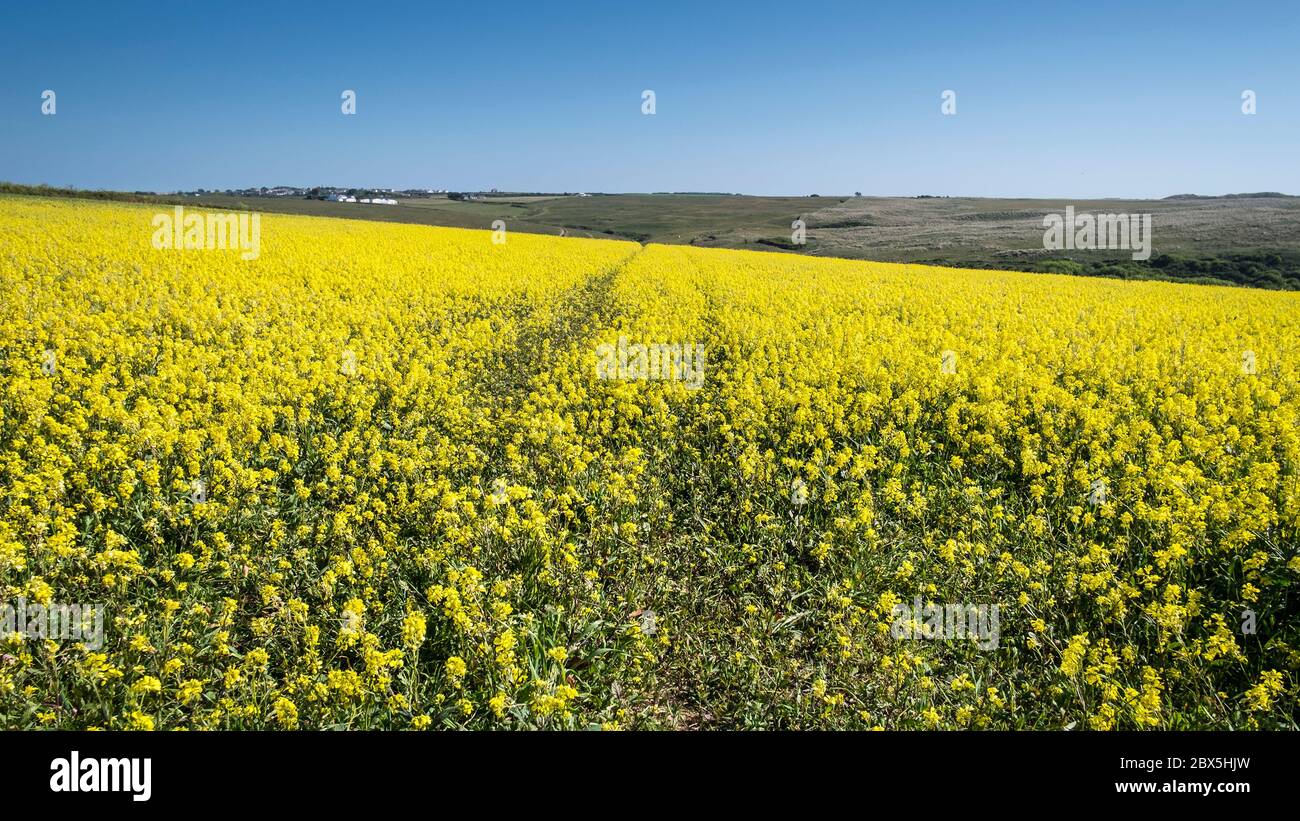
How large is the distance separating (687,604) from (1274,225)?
2637 inches

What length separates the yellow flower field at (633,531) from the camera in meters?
3.47

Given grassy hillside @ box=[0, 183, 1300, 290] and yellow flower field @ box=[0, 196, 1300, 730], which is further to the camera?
grassy hillside @ box=[0, 183, 1300, 290]

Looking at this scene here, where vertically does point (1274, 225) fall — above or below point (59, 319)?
above

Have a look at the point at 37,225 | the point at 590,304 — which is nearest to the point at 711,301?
the point at 590,304

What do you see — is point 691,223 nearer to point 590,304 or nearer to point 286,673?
point 590,304

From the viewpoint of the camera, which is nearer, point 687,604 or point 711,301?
point 687,604

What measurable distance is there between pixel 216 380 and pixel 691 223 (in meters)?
89.2

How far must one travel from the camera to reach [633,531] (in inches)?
201

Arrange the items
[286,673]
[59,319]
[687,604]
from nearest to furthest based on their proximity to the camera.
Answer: [286,673] → [687,604] → [59,319]

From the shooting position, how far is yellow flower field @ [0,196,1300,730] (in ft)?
11.4

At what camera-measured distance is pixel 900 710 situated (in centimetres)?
350
